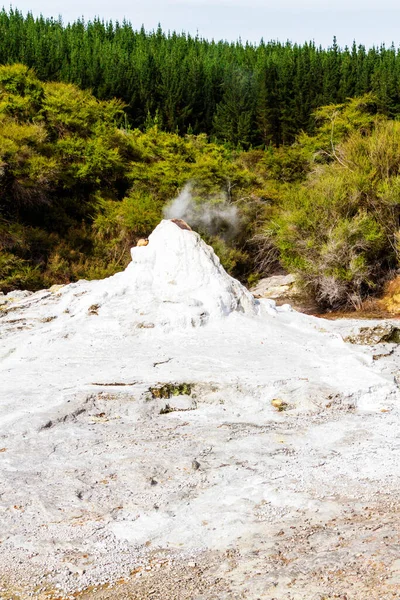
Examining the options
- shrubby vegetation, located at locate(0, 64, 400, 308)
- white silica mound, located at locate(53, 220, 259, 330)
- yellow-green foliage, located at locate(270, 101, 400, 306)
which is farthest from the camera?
shrubby vegetation, located at locate(0, 64, 400, 308)

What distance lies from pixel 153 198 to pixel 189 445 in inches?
718

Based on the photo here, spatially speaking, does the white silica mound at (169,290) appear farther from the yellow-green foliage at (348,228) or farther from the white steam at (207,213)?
the white steam at (207,213)

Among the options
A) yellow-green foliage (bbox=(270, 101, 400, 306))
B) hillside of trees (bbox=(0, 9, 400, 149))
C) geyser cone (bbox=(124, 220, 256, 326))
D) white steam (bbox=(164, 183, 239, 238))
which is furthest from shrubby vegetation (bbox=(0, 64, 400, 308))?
hillside of trees (bbox=(0, 9, 400, 149))

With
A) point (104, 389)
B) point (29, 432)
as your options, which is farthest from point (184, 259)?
point (29, 432)

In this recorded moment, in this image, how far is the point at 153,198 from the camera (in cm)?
2325

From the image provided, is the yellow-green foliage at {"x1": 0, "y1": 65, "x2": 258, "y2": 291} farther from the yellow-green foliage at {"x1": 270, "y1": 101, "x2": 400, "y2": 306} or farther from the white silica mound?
the white silica mound

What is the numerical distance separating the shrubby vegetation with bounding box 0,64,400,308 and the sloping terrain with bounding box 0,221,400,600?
607cm

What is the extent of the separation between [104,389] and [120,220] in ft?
49.7

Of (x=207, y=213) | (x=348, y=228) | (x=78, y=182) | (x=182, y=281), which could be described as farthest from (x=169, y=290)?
(x=78, y=182)

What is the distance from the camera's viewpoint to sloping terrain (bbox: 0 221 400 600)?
364 cm

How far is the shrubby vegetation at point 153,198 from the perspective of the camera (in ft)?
53.1

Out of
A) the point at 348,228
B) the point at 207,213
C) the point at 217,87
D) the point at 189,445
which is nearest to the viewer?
the point at 189,445

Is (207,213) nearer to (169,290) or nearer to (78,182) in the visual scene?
(78,182)

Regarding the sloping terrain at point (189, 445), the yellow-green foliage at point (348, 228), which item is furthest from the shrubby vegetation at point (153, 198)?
the sloping terrain at point (189, 445)
